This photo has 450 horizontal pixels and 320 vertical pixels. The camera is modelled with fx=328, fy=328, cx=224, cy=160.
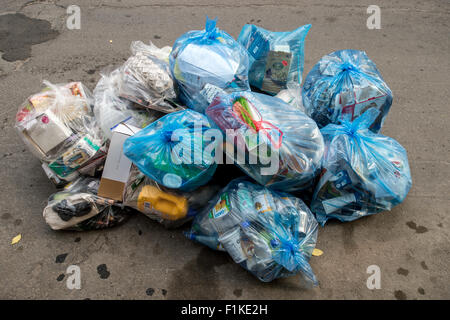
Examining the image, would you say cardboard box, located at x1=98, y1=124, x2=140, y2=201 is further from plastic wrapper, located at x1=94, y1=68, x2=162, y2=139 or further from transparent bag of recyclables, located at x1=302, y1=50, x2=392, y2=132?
transparent bag of recyclables, located at x1=302, y1=50, x2=392, y2=132

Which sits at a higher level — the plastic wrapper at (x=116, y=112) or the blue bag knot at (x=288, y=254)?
the plastic wrapper at (x=116, y=112)

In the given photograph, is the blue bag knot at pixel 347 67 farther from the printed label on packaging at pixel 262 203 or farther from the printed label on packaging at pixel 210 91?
the printed label on packaging at pixel 262 203

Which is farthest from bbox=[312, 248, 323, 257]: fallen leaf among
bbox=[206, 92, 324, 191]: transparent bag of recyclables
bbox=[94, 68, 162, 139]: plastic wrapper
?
bbox=[94, 68, 162, 139]: plastic wrapper

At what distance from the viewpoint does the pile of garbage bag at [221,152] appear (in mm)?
1662

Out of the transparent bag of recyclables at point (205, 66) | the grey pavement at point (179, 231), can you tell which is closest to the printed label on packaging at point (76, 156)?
the grey pavement at point (179, 231)

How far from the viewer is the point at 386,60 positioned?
329 centimetres

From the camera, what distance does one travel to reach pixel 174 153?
1.65 m

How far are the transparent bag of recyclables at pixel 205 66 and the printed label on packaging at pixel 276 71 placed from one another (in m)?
0.26

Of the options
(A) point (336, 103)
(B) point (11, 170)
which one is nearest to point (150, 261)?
(B) point (11, 170)

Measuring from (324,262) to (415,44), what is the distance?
2.91 metres

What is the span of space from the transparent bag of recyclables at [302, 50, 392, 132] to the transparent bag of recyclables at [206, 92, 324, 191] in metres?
0.37

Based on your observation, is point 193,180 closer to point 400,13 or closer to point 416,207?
point 416,207

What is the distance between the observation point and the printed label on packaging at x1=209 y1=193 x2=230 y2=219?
5.67 ft

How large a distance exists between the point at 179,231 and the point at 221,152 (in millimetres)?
541
